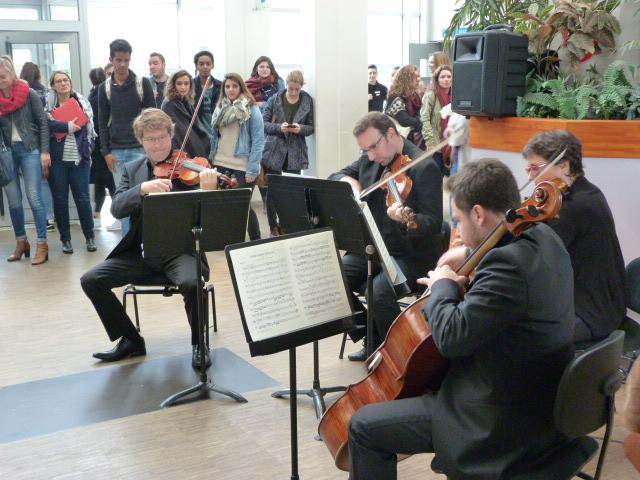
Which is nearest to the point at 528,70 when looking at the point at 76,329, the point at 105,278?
the point at 105,278

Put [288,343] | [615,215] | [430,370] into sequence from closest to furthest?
1. [430,370]
2. [288,343]
3. [615,215]

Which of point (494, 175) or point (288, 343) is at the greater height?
point (494, 175)

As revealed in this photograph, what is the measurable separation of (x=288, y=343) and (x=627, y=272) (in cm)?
143

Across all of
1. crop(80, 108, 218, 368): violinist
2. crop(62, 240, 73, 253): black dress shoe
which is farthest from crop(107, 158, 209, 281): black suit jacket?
crop(62, 240, 73, 253): black dress shoe

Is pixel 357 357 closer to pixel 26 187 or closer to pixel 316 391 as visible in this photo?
pixel 316 391

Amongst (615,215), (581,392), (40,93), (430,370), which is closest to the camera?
(581,392)

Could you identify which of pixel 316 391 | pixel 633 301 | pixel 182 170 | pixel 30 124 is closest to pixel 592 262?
pixel 633 301

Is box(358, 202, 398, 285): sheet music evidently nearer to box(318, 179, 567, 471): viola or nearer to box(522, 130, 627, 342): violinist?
box(522, 130, 627, 342): violinist

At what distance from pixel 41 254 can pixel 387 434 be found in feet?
15.5

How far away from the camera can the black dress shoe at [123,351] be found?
13.0 ft

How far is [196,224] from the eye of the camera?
11.0 ft

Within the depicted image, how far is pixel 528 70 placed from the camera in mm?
4742

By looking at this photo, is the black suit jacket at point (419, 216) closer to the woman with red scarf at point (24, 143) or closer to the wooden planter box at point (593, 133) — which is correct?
the wooden planter box at point (593, 133)

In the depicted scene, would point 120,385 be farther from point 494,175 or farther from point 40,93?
point 40,93
